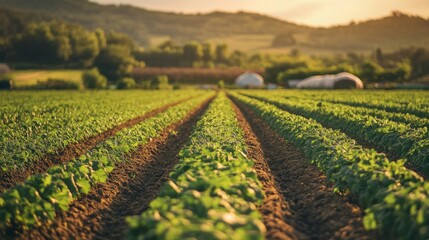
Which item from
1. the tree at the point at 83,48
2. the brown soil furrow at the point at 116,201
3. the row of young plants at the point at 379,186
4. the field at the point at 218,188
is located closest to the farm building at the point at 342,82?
the field at the point at 218,188

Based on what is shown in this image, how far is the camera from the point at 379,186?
727 centimetres

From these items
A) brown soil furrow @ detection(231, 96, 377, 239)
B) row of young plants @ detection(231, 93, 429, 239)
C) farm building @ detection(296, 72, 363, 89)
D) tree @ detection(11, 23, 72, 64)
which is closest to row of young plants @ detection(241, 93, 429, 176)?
row of young plants @ detection(231, 93, 429, 239)

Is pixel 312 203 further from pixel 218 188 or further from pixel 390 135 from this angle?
pixel 390 135

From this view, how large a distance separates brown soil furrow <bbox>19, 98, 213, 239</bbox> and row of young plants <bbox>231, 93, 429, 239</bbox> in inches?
160

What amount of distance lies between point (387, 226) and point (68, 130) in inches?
468

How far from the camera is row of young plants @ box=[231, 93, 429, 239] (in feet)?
18.9

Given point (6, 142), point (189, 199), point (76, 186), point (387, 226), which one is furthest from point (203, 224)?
point (6, 142)

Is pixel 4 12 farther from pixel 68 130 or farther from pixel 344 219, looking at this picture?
pixel 344 219

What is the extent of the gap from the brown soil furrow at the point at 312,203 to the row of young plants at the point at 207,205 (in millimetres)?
864

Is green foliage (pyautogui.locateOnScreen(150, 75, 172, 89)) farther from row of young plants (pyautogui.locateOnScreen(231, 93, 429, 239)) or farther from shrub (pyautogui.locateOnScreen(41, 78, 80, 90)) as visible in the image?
row of young plants (pyautogui.locateOnScreen(231, 93, 429, 239))

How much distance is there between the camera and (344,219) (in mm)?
7590

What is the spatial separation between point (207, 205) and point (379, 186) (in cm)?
313

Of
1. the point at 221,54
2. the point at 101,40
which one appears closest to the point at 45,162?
the point at 101,40

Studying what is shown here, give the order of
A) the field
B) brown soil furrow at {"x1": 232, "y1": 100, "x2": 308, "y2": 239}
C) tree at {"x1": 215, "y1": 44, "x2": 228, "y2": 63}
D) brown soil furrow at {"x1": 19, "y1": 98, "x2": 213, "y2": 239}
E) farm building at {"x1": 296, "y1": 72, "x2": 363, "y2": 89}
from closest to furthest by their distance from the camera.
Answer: the field
brown soil furrow at {"x1": 232, "y1": 100, "x2": 308, "y2": 239}
brown soil furrow at {"x1": 19, "y1": 98, "x2": 213, "y2": 239}
farm building at {"x1": 296, "y1": 72, "x2": 363, "y2": 89}
tree at {"x1": 215, "y1": 44, "x2": 228, "y2": 63}
